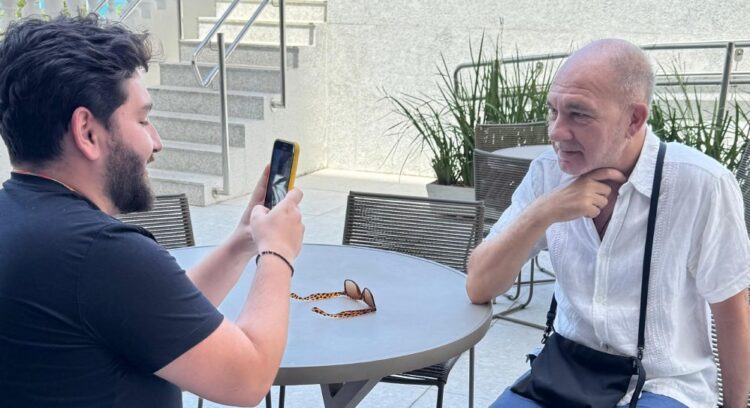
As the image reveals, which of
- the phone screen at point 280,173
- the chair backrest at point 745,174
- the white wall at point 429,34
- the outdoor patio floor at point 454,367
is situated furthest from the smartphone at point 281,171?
the white wall at point 429,34

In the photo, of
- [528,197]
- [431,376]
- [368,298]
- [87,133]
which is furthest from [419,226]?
[87,133]

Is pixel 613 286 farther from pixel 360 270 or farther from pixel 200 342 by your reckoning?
pixel 200 342

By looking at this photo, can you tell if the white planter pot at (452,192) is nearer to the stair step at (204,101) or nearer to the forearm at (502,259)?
the stair step at (204,101)

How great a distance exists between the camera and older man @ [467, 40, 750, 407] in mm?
1647

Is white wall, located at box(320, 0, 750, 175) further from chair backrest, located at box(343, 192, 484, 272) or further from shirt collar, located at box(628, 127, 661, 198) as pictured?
shirt collar, located at box(628, 127, 661, 198)

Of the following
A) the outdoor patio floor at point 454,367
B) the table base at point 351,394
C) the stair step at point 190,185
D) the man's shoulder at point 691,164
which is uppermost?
the man's shoulder at point 691,164

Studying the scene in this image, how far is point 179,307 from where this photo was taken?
43.4 inches

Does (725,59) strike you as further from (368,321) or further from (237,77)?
(368,321)

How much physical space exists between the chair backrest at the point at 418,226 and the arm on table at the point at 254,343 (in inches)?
49.3

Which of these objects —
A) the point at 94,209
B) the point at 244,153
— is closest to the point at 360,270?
the point at 94,209

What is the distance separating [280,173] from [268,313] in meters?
0.44

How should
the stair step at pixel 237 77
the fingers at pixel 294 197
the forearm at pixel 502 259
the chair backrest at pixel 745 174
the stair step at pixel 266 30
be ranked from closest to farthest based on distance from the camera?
the fingers at pixel 294 197
the forearm at pixel 502 259
the chair backrest at pixel 745 174
the stair step at pixel 237 77
the stair step at pixel 266 30

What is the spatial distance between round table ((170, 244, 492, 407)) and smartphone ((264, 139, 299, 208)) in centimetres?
29

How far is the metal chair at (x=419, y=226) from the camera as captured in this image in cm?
257
